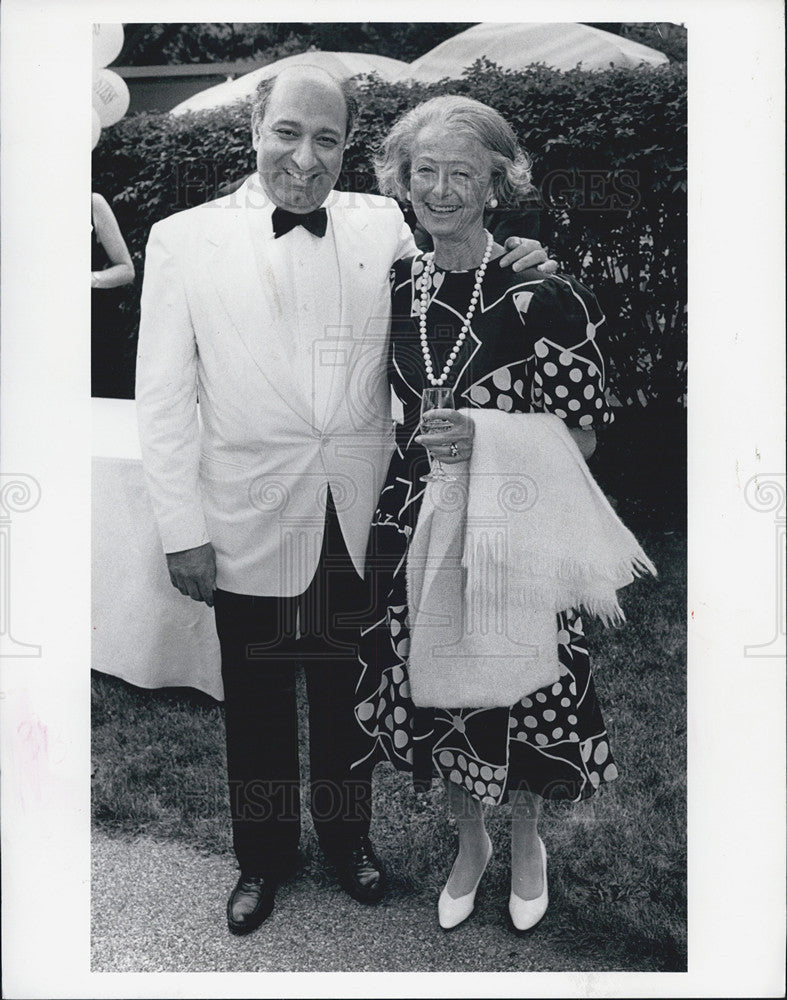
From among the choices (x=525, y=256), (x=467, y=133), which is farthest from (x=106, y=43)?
(x=525, y=256)

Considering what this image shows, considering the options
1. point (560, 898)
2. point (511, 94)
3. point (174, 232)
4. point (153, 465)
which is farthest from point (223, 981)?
point (511, 94)

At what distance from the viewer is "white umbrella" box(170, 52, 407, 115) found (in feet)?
10.4

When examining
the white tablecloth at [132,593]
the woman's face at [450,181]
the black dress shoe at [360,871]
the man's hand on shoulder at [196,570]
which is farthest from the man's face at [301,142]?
the black dress shoe at [360,871]

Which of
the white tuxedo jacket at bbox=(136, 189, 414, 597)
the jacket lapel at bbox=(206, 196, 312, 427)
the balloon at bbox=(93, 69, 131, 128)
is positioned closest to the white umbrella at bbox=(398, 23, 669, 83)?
the white tuxedo jacket at bbox=(136, 189, 414, 597)

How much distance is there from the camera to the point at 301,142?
10.0 ft

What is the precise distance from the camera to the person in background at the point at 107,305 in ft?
10.6

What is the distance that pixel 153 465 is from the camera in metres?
3.19

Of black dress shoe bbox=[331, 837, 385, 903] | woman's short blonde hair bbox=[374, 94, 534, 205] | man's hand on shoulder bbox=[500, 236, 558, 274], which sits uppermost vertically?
woman's short blonde hair bbox=[374, 94, 534, 205]

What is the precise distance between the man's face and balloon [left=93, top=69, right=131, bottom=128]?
0.44 m

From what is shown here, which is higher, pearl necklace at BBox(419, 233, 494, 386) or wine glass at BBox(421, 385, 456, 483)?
pearl necklace at BBox(419, 233, 494, 386)

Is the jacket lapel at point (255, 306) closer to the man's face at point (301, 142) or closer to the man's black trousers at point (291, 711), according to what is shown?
the man's face at point (301, 142)

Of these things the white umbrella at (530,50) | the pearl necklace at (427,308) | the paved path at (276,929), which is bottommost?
the paved path at (276,929)

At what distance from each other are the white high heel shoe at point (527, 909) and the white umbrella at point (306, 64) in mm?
2329

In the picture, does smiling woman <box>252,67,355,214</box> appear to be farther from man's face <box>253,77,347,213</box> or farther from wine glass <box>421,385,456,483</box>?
wine glass <box>421,385,456,483</box>
